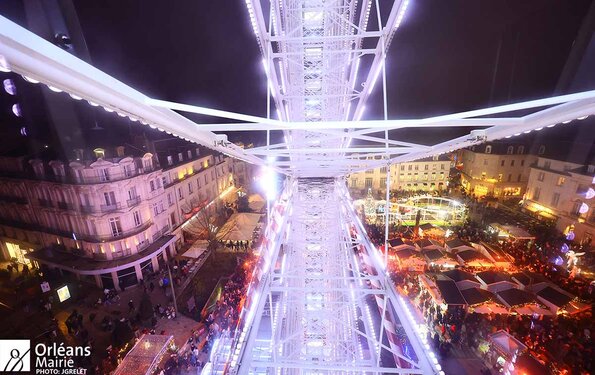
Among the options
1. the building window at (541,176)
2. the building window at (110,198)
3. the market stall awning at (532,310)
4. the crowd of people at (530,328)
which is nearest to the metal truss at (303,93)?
the crowd of people at (530,328)

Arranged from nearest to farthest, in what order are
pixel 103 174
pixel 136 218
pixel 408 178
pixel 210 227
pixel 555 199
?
pixel 103 174, pixel 136 218, pixel 210 227, pixel 555 199, pixel 408 178

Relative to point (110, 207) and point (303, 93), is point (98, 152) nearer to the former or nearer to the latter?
point (110, 207)

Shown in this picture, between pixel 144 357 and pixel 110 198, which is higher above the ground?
pixel 110 198

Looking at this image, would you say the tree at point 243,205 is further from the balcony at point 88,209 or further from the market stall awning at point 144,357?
the market stall awning at point 144,357

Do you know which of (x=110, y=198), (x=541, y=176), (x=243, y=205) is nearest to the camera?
(x=110, y=198)

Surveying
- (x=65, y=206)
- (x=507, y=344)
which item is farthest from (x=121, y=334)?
(x=507, y=344)

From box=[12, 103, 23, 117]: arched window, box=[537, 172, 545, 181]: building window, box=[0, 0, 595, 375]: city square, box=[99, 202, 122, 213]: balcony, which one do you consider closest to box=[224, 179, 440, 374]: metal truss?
box=[0, 0, 595, 375]: city square

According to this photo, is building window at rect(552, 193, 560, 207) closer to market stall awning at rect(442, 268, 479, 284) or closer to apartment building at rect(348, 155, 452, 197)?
apartment building at rect(348, 155, 452, 197)

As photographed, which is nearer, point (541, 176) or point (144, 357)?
point (144, 357)
